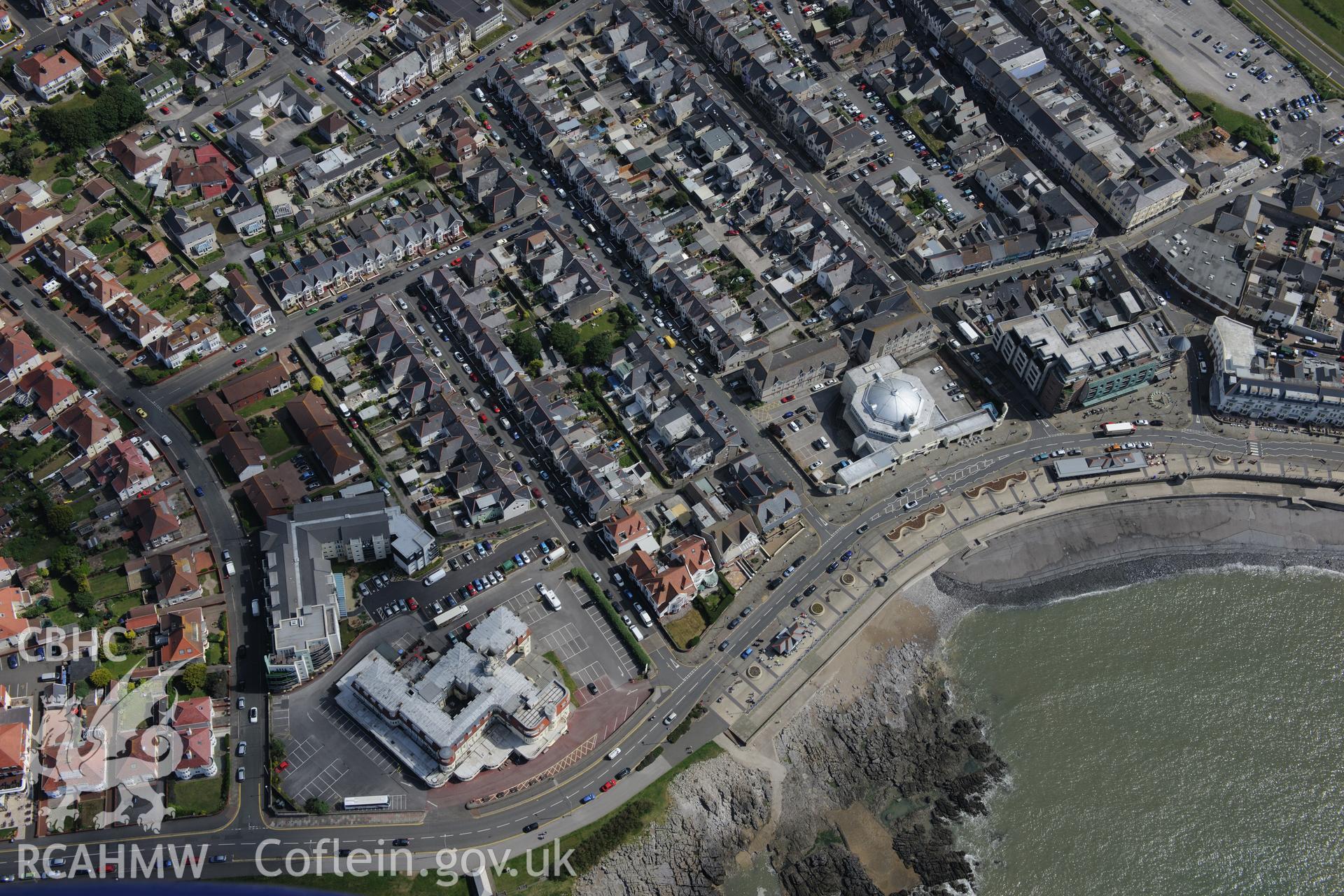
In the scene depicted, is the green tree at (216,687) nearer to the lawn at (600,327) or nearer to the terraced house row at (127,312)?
the terraced house row at (127,312)

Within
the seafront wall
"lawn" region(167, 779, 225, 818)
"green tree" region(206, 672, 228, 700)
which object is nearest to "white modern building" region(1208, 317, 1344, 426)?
the seafront wall

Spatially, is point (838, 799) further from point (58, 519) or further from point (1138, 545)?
point (58, 519)

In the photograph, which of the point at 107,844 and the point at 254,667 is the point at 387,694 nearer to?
the point at 254,667

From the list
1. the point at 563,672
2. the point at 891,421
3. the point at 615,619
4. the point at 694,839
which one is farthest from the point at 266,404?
the point at 891,421

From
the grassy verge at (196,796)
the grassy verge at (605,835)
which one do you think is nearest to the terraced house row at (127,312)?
the grassy verge at (196,796)

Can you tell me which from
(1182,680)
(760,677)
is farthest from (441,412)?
(1182,680)

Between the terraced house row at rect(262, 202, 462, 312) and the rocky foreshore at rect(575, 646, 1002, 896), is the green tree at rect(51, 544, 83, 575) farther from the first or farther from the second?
the rocky foreshore at rect(575, 646, 1002, 896)
